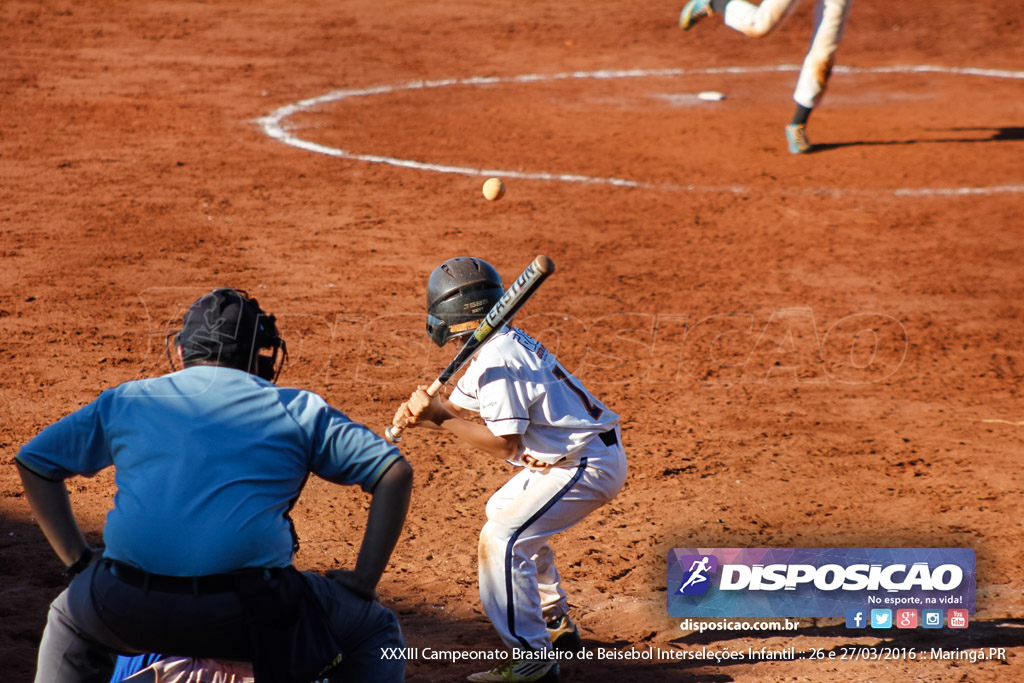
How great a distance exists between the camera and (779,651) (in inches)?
174

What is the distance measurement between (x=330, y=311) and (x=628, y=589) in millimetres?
3506

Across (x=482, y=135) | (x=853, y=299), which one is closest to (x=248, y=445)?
(x=853, y=299)

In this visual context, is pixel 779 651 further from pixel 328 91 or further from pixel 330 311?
pixel 328 91

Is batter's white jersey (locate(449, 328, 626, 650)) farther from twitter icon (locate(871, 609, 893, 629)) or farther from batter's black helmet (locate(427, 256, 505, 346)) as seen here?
A: twitter icon (locate(871, 609, 893, 629))

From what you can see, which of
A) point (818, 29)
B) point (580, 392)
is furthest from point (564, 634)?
point (818, 29)

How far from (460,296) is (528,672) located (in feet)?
4.91

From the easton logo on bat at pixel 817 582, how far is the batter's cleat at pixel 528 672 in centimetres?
74

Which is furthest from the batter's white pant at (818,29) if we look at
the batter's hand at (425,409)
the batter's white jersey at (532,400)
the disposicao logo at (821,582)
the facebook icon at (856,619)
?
the batter's hand at (425,409)

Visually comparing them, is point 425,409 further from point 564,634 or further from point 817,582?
point 817,582

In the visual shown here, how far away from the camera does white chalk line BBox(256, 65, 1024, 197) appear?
33.5ft

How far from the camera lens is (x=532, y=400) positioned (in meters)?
4.16

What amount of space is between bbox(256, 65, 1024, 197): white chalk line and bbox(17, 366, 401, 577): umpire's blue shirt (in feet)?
24.5

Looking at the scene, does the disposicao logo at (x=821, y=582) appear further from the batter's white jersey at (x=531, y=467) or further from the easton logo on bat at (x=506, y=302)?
the easton logo on bat at (x=506, y=302)

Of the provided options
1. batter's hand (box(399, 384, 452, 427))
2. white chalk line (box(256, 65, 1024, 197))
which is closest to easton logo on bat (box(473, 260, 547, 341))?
batter's hand (box(399, 384, 452, 427))
